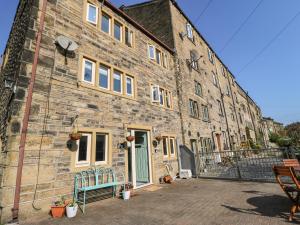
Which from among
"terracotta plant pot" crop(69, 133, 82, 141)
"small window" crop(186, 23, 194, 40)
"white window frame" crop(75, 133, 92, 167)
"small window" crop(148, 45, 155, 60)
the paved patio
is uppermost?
"small window" crop(186, 23, 194, 40)

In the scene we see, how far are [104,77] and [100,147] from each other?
306cm

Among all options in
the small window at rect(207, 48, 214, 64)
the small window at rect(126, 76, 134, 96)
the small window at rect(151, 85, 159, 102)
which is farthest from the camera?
the small window at rect(207, 48, 214, 64)

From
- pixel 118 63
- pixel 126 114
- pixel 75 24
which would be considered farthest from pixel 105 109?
pixel 75 24

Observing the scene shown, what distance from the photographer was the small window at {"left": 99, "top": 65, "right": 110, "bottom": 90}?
747 cm

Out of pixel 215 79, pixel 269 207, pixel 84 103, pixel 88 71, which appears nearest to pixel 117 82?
pixel 88 71

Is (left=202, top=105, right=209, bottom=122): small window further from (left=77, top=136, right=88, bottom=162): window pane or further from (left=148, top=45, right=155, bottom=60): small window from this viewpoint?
(left=77, top=136, right=88, bottom=162): window pane

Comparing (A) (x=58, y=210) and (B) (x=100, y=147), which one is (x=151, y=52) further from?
(A) (x=58, y=210)

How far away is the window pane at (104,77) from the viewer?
294 inches

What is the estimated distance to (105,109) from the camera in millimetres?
7133

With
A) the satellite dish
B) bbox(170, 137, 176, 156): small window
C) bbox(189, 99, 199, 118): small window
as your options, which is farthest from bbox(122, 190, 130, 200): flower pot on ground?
bbox(189, 99, 199, 118): small window

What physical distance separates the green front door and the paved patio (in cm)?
236

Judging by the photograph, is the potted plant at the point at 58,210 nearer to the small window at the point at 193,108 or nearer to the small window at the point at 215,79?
the small window at the point at 193,108

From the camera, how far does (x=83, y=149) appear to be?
20.1ft

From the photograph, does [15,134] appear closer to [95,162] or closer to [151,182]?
[95,162]
